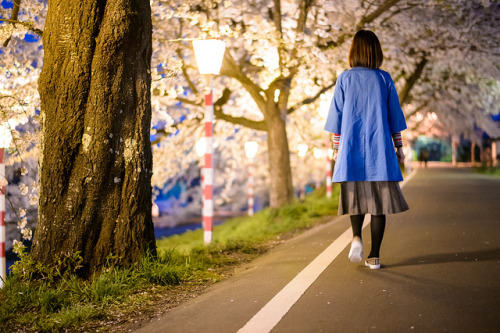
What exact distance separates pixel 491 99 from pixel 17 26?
2978 cm

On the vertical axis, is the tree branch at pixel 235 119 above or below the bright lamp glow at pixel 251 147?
above

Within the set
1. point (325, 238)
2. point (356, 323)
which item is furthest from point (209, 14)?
point (356, 323)

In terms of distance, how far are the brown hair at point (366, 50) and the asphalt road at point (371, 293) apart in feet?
6.25

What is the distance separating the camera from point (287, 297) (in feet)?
15.0

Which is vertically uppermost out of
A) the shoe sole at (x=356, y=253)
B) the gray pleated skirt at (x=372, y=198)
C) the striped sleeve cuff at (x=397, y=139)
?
the striped sleeve cuff at (x=397, y=139)

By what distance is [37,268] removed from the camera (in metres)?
5.59

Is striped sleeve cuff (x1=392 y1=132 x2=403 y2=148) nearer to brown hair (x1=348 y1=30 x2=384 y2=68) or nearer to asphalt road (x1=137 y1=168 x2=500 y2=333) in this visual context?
brown hair (x1=348 y1=30 x2=384 y2=68)

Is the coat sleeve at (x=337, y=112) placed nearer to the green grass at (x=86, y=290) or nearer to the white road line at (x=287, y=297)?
the white road line at (x=287, y=297)

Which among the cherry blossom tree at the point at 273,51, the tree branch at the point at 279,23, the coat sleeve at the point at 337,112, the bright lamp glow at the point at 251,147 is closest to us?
the coat sleeve at the point at 337,112

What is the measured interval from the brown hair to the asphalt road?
6.25 feet

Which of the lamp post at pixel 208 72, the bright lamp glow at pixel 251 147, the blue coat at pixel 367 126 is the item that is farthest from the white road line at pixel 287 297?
the bright lamp glow at pixel 251 147

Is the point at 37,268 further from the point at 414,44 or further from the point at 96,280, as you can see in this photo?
the point at 414,44

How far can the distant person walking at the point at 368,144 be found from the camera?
5.31 metres

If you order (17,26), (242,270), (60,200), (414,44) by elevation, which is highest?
(414,44)
